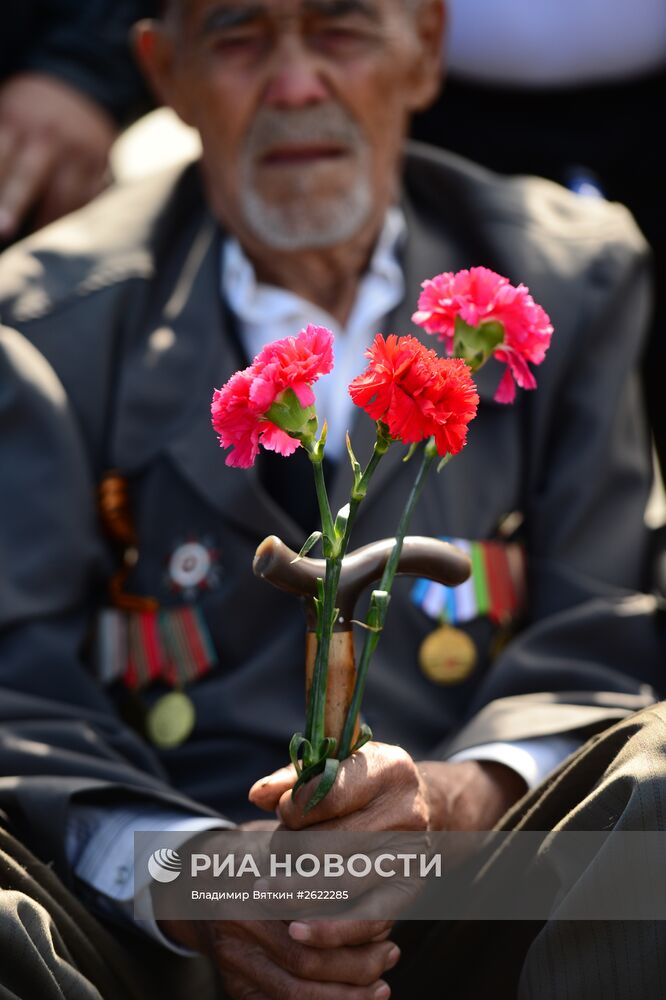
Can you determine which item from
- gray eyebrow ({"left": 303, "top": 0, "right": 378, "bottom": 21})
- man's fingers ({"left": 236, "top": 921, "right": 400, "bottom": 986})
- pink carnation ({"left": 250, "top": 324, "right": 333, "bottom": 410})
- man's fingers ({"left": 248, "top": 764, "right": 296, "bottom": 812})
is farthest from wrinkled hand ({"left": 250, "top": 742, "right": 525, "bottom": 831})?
gray eyebrow ({"left": 303, "top": 0, "right": 378, "bottom": 21})

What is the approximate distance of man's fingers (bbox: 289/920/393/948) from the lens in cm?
122

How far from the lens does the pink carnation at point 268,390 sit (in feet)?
3.37

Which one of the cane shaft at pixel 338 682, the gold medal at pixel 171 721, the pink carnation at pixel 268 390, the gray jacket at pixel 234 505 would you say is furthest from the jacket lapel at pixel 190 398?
the pink carnation at pixel 268 390

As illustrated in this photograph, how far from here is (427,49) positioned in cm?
204

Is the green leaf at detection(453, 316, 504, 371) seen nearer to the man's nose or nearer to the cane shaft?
the cane shaft

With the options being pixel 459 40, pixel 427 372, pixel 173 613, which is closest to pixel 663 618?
pixel 173 613

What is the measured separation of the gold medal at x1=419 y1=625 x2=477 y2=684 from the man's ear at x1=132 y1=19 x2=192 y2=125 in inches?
32.8

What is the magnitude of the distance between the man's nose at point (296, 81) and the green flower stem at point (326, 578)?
866 millimetres

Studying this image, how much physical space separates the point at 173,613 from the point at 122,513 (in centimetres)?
14

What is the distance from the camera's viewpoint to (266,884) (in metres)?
1.25

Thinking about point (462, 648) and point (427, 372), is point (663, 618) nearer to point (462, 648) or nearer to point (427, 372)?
point (462, 648)

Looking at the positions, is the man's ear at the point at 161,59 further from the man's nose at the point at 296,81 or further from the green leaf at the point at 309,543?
the green leaf at the point at 309,543

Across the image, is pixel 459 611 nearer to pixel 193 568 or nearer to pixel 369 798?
pixel 193 568

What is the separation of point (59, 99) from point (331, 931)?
1.44 m
